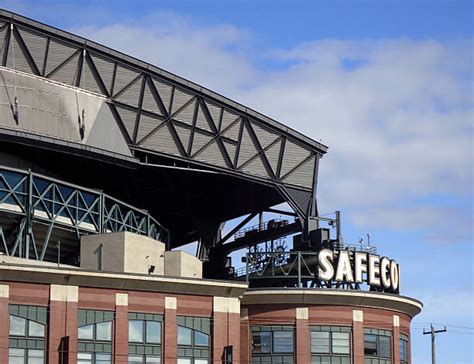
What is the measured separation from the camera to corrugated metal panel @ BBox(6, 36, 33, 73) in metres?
107

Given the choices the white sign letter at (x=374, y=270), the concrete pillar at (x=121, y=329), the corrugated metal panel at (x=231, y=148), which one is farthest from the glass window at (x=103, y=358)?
the corrugated metal panel at (x=231, y=148)

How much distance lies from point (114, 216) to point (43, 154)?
8.31 metres

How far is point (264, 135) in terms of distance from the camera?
122m

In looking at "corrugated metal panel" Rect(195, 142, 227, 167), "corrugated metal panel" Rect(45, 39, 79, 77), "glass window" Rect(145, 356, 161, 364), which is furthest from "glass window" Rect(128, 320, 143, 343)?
"corrugated metal panel" Rect(195, 142, 227, 167)

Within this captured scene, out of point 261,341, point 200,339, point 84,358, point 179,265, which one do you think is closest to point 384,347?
point 261,341

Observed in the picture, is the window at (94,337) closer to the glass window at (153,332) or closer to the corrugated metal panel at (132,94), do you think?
the glass window at (153,332)

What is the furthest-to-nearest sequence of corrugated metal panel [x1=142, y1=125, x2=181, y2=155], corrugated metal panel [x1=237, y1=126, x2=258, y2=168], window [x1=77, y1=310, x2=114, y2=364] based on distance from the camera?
corrugated metal panel [x1=237, y1=126, x2=258, y2=168]
corrugated metal panel [x1=142, y1=125, x2=181, y2=155]
window [x1=77, y1=310, x2=114, y2=364]

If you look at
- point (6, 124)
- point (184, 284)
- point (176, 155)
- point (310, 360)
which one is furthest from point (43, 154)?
point (310, 360)

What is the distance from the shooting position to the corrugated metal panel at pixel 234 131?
119637 mm

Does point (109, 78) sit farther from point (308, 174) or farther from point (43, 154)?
point (308, 174)

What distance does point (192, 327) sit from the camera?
308 ft

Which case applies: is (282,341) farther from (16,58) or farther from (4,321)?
(16,58)

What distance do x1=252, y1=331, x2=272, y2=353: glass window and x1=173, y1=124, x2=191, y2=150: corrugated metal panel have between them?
23.8 meters

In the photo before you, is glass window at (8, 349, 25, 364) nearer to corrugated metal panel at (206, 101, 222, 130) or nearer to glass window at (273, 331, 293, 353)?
glass window at (273, 331, 293, 353)
